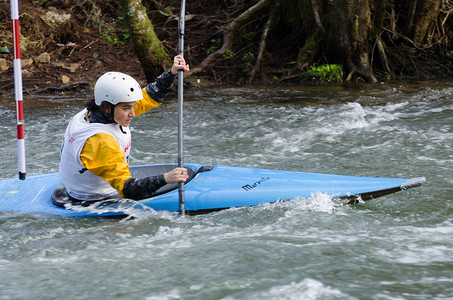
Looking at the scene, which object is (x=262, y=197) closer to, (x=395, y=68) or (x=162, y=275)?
(x=162, y=275)

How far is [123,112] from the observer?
3150mm

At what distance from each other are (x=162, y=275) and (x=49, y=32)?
8.74 meters

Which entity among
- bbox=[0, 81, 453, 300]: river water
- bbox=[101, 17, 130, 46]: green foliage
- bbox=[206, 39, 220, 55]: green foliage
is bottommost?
bbox=[0, 81, 453, 300]: river water

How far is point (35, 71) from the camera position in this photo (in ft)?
29.9

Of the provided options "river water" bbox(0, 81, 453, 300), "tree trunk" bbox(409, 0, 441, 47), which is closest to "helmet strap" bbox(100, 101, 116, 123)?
"river water" bbox(0, 81, 453, 300)

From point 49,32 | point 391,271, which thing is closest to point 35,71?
point 49,32

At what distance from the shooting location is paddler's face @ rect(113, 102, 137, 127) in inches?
123

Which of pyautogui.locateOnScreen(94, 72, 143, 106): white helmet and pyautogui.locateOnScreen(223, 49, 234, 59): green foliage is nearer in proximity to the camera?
pyautogui.locateOnScreen(94, 72, 143, 106): white helmet

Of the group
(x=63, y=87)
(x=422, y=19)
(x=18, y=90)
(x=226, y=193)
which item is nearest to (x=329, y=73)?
(x=422, y=19)

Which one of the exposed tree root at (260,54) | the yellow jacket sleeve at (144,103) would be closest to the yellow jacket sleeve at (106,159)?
the yellow jacket sleeve at (144,103)

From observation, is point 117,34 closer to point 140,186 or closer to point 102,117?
point 102,117

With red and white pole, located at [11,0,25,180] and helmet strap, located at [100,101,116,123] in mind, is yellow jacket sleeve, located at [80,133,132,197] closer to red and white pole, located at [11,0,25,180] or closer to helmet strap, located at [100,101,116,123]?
helmet strap, located at [100,101,116,123]

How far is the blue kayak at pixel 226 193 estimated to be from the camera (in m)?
3.37

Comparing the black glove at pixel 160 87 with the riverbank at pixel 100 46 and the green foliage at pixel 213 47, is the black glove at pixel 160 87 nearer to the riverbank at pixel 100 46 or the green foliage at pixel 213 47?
the riverbank at pixel 100 46
